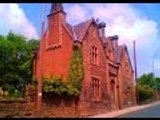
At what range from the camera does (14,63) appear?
126ft

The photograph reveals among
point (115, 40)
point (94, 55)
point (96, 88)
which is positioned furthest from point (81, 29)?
point (115, 40)

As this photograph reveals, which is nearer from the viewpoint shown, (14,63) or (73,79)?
(73,79)

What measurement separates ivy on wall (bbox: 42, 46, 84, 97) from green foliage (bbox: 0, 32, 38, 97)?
1519cm

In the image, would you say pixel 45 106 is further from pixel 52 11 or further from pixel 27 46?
pixel 27 46

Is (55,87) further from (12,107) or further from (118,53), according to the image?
(118,53)

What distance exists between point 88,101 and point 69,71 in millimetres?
2763

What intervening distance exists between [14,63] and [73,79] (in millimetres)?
17527

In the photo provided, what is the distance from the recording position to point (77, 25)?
26.5 meters

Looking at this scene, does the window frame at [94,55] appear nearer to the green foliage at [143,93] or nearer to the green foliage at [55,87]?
the green foliage at [55,87]

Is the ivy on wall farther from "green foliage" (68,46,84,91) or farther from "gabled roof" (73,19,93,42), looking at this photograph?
"gabled roof" (73,19,93,42)

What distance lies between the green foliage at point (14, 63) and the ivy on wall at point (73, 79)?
15.2 m

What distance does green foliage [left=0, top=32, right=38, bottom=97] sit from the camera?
1458 inches

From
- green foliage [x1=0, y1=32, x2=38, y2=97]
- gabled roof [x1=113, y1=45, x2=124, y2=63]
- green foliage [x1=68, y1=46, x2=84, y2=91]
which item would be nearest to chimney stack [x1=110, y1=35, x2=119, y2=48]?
gabled roof [x1=113, y1=45, x2=124, y2=63]

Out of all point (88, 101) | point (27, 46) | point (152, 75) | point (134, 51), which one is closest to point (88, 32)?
point (88, 101)
